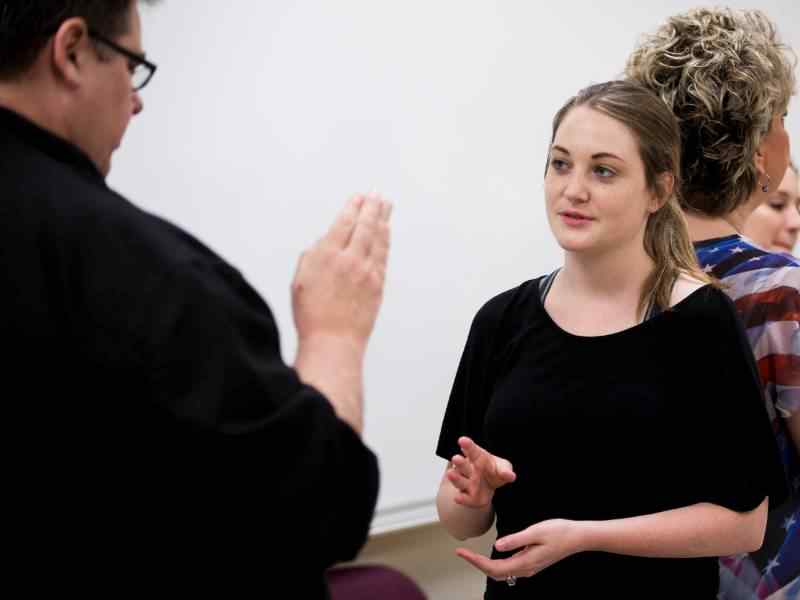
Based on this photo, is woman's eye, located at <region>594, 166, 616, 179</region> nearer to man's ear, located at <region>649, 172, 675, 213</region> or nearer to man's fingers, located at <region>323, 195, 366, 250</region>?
man's ear, located at <region>649, 172, 675, 213</region>

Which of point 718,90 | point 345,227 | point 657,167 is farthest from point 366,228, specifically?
point 718,90

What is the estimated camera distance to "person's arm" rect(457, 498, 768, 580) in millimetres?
1390

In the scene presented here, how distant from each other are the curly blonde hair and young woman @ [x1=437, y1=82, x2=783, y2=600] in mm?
118

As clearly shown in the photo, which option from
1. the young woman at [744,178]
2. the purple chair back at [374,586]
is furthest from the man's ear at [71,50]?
the young woman at [744,178]

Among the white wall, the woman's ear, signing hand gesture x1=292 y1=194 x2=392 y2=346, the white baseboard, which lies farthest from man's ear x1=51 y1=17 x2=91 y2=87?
the white baseboard

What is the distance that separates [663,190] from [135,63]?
0.96m

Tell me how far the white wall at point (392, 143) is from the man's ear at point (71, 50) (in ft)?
4.65

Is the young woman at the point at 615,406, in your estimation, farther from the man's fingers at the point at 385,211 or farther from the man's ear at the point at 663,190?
the man's fingers at the point at 385,211

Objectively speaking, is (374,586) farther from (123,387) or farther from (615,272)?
(615,272)

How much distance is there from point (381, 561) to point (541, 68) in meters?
1.66

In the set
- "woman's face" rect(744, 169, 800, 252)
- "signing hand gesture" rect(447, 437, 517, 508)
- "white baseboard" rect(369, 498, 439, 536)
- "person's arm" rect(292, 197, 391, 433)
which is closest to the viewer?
"person's arm" rect(292, 197, 391, 433)

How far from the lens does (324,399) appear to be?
862mm

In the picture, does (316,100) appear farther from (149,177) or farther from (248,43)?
(149,177)

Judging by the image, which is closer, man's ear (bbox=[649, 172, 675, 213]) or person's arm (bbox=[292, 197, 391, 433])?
person's arm (bbox=[292, 197, 391, 433])
